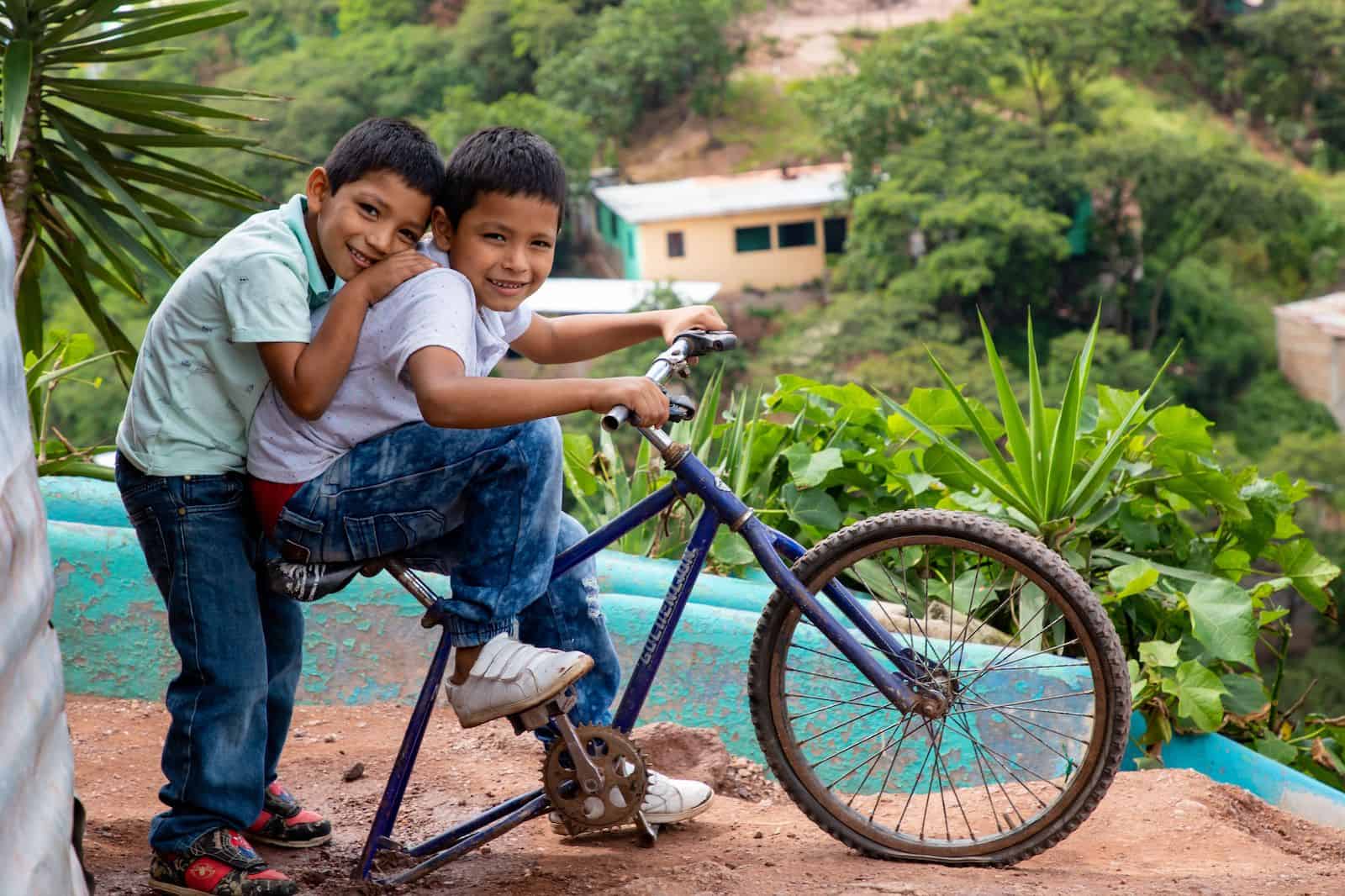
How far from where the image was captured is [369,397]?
2254 mm

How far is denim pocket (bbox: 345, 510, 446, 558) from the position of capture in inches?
89.4

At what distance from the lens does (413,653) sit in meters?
3.48

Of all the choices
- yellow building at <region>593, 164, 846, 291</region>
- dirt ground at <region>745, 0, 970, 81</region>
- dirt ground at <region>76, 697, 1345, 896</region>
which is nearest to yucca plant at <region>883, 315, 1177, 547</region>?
dirt ground at <region>76, 697, 1345, 896</region>

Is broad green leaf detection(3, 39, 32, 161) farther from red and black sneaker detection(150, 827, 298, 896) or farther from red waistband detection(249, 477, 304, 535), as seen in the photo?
red and black sneaker detection(150, 827, 298, 896)

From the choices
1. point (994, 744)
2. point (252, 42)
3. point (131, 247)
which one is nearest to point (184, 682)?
point (131, 247)

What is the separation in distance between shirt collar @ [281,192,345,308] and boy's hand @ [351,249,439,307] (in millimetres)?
124

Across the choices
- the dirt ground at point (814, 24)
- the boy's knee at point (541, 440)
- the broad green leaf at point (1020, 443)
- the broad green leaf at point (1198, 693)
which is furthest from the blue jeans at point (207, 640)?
the dirt ground at point (814, 24)

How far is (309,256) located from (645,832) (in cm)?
119

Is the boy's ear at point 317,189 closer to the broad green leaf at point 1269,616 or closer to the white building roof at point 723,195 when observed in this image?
the broad green leaf at point 1269,616

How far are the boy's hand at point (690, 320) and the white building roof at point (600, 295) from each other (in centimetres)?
2407

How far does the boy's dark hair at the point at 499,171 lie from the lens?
7.38 feet

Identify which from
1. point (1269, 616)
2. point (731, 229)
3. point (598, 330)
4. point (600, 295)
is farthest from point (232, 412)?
point (731, 229)

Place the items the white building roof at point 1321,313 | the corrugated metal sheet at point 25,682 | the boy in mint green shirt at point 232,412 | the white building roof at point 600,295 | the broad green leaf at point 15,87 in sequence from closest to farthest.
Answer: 1. the corrugated metal sheet at point 25,682
2. the boy in mint green shirt at point 232,412
3. the broad green leaf at point 15,87
4. the white building roof at point 600,295
5. the white building roof at point 1321,313

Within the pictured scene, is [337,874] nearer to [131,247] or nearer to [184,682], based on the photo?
[184,682]
